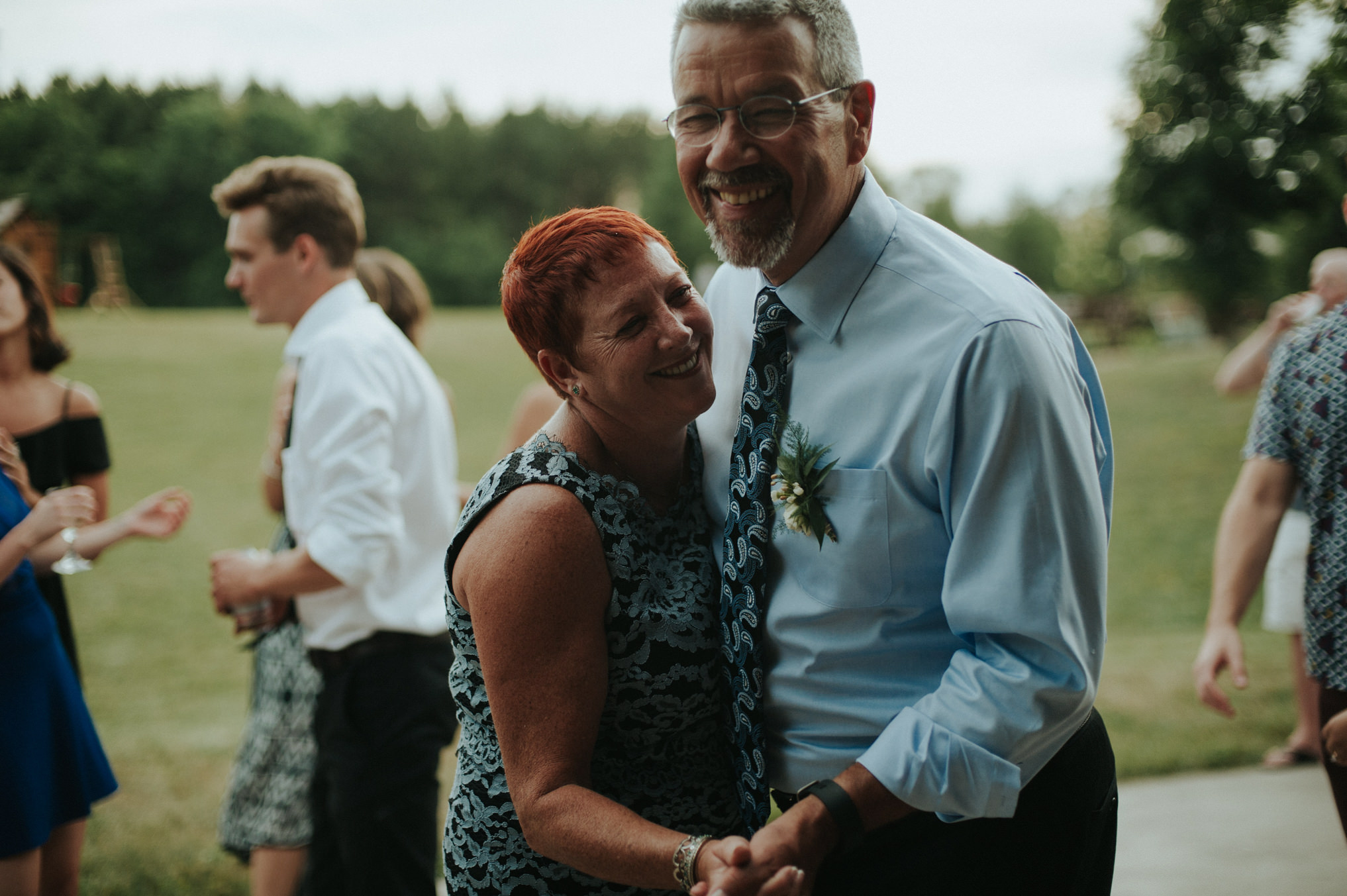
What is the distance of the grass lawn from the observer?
15.1 ft

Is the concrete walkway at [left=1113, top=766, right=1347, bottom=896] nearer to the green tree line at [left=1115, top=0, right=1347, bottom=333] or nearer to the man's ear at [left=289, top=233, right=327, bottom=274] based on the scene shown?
the green tree line at [left=1115, top=0, right=1347, bottom=333]

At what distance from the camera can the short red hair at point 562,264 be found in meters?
1.65

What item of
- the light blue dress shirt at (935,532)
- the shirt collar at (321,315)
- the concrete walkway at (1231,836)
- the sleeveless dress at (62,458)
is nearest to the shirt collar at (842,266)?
the light blue dress shirt at (935,532)

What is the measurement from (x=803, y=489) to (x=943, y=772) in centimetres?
49

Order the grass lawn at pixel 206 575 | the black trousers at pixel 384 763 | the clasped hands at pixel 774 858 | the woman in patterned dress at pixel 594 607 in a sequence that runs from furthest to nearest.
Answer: the grass lawn at pixel 206 575 → the black trousers at pixel 384 763 → the woman in patterned dress at pixel 594 607 → the clasped hands at pixel 774 858

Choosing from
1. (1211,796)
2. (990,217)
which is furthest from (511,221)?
(1211,796)

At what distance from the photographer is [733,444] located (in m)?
1.82

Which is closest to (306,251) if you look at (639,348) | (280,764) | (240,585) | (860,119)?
(240,585)

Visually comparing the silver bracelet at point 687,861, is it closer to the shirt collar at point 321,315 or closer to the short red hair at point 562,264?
the short red hair at point 562,264

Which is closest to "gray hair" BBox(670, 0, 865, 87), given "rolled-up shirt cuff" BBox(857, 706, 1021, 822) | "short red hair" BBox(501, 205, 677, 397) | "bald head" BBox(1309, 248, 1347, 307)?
"short red hair" BBox(501, 205, 677, 397)

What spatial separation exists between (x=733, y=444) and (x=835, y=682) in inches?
18.5

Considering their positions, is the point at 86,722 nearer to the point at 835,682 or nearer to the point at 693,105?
the point at 835,682

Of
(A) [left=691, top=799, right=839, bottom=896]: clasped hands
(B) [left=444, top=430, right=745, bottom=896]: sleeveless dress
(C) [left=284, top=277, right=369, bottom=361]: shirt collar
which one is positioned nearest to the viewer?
(A) [left=691, top=799, right=839, bottom=896]: clasped hands

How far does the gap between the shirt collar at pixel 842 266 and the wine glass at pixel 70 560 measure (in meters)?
2.31
